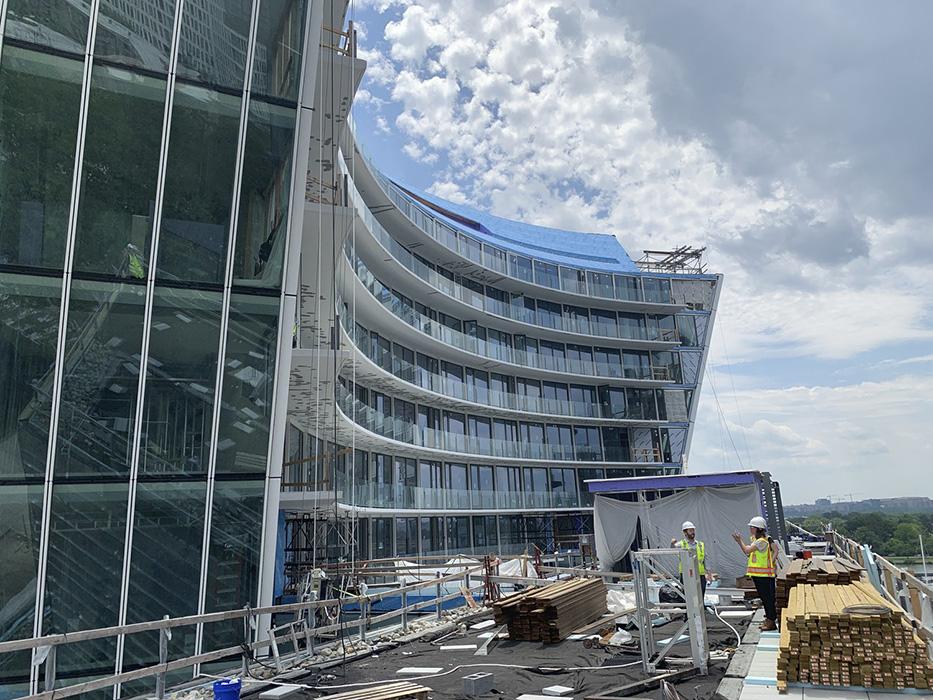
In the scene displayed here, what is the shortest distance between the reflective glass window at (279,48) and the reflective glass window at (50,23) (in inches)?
116

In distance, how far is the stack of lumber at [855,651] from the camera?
7898 millimetres

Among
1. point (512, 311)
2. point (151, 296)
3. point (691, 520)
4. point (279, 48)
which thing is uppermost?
point (512, 311)

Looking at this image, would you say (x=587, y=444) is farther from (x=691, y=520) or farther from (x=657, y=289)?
(x=691, y=520)

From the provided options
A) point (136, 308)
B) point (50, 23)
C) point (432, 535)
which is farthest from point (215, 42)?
point (432, 535)

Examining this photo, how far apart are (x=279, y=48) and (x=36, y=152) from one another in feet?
15.9

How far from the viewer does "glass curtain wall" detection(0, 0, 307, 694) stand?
11.6 m

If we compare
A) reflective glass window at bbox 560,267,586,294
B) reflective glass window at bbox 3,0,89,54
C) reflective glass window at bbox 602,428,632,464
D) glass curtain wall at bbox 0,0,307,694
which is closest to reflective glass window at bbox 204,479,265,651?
glass curtain wall at bbox 0,0,307,694

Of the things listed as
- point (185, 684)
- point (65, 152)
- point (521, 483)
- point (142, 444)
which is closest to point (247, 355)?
point (142, 444)

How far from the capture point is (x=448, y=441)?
37.8 meters

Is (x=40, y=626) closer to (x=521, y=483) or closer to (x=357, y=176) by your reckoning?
(x=357, y=176)

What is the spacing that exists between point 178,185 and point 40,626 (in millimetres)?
7513

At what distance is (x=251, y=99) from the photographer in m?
14.0

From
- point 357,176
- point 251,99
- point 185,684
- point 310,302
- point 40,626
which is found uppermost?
point 357,176

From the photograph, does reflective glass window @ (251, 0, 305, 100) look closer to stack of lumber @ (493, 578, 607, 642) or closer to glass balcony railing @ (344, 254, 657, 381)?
stack of lumber @ (493, 578, 607, 642)
